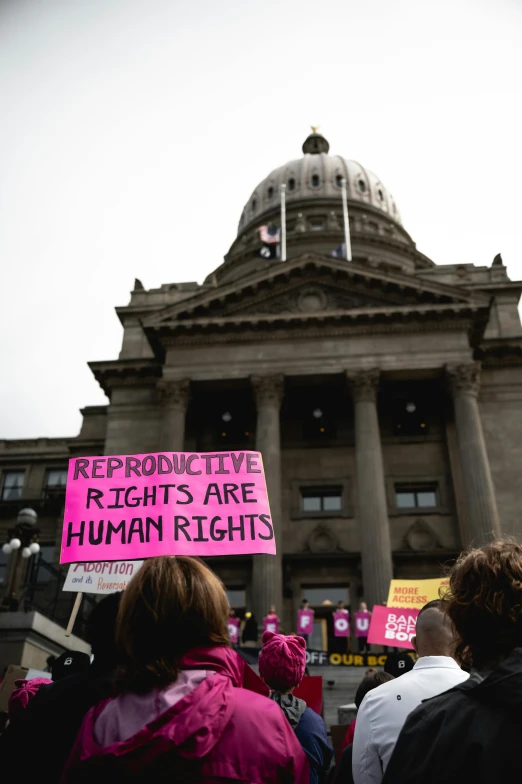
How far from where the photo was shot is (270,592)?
2903 centimetres

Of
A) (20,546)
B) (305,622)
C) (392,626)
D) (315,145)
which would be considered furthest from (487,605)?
(315,145)

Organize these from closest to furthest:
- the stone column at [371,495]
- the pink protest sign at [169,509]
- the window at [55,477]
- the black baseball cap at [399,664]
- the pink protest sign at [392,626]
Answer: the black baseball cap at [399,664] < the pink protest sign at [169,509] < the pink protest sign at [392,626] < the stone column at [371,495] < the window at [55,477]

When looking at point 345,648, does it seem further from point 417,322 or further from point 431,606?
point 431,606

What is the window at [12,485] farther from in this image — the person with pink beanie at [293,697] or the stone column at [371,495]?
the person with pink beanie at [293,697]

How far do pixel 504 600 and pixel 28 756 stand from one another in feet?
8.50

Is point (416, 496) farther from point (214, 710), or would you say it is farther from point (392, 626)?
point (214, 710)

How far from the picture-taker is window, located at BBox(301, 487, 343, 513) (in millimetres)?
35094

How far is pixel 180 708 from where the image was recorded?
2924mm

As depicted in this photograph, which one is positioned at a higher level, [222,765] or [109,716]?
[109,716]

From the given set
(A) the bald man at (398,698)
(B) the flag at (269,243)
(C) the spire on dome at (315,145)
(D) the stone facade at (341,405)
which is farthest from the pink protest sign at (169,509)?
(C) the spire on dome at (315,145)

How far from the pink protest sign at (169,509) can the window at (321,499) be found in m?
25.8

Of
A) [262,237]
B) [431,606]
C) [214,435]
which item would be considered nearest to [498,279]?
[262,237]

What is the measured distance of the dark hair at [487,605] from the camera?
3121mm

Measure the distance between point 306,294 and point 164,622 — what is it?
34.4 meters
